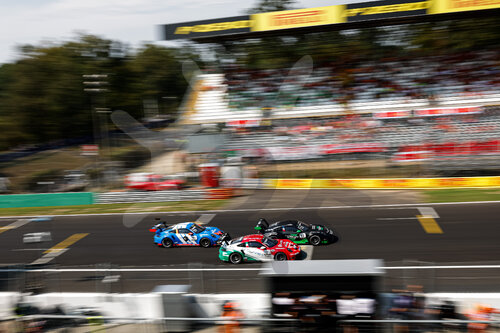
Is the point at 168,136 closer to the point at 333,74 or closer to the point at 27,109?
the point at 333,74

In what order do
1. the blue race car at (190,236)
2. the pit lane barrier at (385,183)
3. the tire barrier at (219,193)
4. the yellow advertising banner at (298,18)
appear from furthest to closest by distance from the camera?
the yellow advertising banner at (298,18) < the tire barrier at (219,193) < the pit lane barrier at (385,183) < the blue race car at (190,236)

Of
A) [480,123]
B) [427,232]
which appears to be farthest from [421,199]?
[480,123]

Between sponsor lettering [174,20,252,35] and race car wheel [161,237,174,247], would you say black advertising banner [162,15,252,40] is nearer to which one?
sponsor lettering [174,20,252,35]

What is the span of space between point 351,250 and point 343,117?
13.3 m

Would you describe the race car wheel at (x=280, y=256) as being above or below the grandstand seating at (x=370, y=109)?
below

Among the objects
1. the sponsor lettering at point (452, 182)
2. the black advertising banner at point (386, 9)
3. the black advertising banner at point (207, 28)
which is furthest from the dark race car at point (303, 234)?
the black advertising banner at point (207, 28)

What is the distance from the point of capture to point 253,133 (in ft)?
82.3

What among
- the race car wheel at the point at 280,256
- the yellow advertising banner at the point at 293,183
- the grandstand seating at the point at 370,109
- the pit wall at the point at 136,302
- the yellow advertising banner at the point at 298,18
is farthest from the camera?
the yellow advertising banner at the point at 298,18

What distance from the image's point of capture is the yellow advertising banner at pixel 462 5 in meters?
22.7

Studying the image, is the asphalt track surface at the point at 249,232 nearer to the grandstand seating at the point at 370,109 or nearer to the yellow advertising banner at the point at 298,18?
the grandstand seating at the point at 370,109

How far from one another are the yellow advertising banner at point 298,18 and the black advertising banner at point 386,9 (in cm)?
86

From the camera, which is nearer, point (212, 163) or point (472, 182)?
point (472, 182)

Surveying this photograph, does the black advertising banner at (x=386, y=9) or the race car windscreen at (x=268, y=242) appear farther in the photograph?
the black advertising banner at (x=386, y=9)

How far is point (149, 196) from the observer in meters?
21.7
